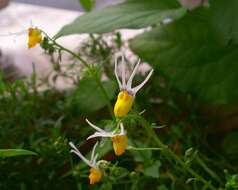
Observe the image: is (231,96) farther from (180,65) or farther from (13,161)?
(13,161)

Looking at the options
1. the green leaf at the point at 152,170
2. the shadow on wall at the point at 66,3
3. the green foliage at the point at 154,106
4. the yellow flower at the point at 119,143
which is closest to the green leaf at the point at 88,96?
the green foliage at the point at 154,106

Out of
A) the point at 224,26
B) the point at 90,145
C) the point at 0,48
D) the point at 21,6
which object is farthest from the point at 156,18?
the point at 21,6

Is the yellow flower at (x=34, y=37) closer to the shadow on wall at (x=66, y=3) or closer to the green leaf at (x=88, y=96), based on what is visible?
the green leaf at (x=88, y=96)

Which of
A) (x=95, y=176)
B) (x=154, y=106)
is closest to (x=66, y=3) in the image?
(x=154, y=106)

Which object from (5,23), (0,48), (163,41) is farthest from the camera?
(5,23)

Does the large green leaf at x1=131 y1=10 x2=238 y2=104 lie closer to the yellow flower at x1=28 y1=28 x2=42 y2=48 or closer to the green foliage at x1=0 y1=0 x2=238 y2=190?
the green foliage at x1=0 y1=0 x2=238 y2=190
